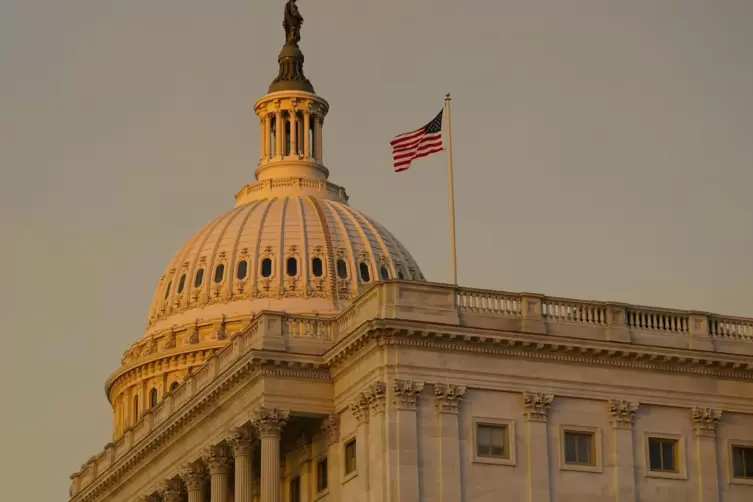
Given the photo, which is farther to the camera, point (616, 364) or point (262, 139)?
point (262, 139)

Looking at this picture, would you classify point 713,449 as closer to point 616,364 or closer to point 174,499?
point 616,364

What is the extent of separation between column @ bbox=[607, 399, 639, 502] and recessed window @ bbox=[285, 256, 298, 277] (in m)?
66.8

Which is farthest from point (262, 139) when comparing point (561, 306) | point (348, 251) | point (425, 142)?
point (561, 306)

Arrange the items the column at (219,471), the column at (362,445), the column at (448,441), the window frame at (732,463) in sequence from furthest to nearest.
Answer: the column at (219,471)
the window frame at (732,463)
the column at (362,445)
the column at (448,441)

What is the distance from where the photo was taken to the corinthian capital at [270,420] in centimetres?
9744

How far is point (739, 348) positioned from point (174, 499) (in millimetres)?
31388

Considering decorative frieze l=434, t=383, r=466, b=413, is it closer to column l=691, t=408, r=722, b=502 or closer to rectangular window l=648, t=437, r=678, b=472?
rectangular window l=648, t=437, r=678, b=472

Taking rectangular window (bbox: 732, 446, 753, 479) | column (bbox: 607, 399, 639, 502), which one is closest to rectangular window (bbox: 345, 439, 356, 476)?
column (bbox: 607, 399, 639, 502)

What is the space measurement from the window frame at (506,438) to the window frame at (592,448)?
228 cm

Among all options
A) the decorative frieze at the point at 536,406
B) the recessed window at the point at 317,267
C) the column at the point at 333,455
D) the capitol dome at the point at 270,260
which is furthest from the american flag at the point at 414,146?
the recessed window at the point at 317,267

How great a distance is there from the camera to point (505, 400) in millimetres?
94875

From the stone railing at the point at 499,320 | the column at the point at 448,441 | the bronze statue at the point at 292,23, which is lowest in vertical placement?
the column at the point at 448,441

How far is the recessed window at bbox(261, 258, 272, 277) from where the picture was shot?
162 meters

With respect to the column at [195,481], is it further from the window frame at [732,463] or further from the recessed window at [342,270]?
the recessed window at [342,270]
